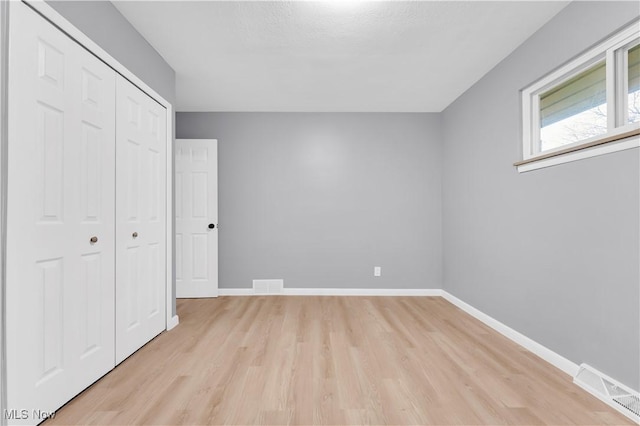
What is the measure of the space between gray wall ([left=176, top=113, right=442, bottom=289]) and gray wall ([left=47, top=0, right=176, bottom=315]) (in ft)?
4.66

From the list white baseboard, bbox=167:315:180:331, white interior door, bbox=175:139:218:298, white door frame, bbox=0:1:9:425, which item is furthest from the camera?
white interior door, bbox=175:139:218:298

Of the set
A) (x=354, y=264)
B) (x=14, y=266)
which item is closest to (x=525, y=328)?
(x=354, y=264)

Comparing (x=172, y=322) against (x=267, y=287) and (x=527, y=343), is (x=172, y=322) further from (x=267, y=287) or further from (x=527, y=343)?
(x=527, y=343)

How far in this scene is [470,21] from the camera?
228 cm

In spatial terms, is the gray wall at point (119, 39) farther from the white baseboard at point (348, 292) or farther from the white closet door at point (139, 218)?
the white baseboard at point (348, 292)

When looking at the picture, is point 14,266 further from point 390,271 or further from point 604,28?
point 390,271

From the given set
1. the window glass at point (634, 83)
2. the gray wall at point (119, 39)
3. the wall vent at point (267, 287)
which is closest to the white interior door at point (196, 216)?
the wall vent at point (267, 287)

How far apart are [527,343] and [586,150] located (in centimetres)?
158

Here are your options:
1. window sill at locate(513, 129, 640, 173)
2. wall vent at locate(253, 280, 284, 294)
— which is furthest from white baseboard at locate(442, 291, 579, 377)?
wall vent at locate(253, 280, 284, 294)

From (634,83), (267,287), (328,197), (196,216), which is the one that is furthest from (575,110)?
(196,216)

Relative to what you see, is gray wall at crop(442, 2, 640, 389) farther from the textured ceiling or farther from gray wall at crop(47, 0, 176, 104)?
gray wall at crop(47, 0, 176, 104)

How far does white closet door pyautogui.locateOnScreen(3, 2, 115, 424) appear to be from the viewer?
1.42 metres

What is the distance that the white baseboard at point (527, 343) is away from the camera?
2.10 meters

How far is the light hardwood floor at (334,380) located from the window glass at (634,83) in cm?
170
